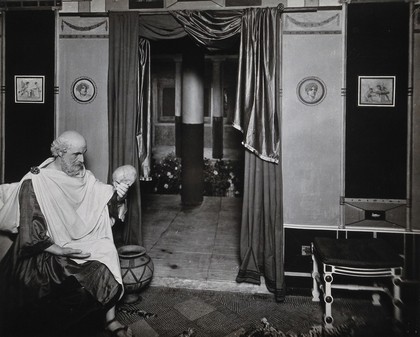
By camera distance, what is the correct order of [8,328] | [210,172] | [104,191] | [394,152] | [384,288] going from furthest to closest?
[210,172] → [394,152] → [384,288] → [104,191] → [8,328]

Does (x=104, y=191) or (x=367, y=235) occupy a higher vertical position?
(x=104, y=191)

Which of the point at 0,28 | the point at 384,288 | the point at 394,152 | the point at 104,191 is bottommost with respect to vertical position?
the point at 384,288

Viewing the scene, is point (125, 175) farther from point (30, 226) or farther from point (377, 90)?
point (377, 90)

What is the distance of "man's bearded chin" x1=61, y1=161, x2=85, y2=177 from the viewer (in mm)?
3035

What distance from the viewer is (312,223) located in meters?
3.86

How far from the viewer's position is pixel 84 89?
4.07 metres

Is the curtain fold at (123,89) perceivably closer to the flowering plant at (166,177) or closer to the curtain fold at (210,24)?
the curtain fold at (210,24)

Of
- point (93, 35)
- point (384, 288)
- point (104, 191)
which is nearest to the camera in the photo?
point (104, 191)

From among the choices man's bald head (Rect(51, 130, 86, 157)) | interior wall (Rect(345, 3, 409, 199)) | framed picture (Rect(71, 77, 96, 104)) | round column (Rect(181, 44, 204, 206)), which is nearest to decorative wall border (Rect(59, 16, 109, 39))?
framed picture (Rect(71, 77, 96, 104))

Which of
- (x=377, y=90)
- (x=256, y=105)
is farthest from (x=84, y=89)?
(x=377, y=90)

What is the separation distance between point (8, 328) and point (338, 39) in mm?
4151

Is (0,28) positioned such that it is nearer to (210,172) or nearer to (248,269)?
(248,269)

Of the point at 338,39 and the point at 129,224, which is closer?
the point at 338,39

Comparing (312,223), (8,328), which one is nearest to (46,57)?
(8,328)
